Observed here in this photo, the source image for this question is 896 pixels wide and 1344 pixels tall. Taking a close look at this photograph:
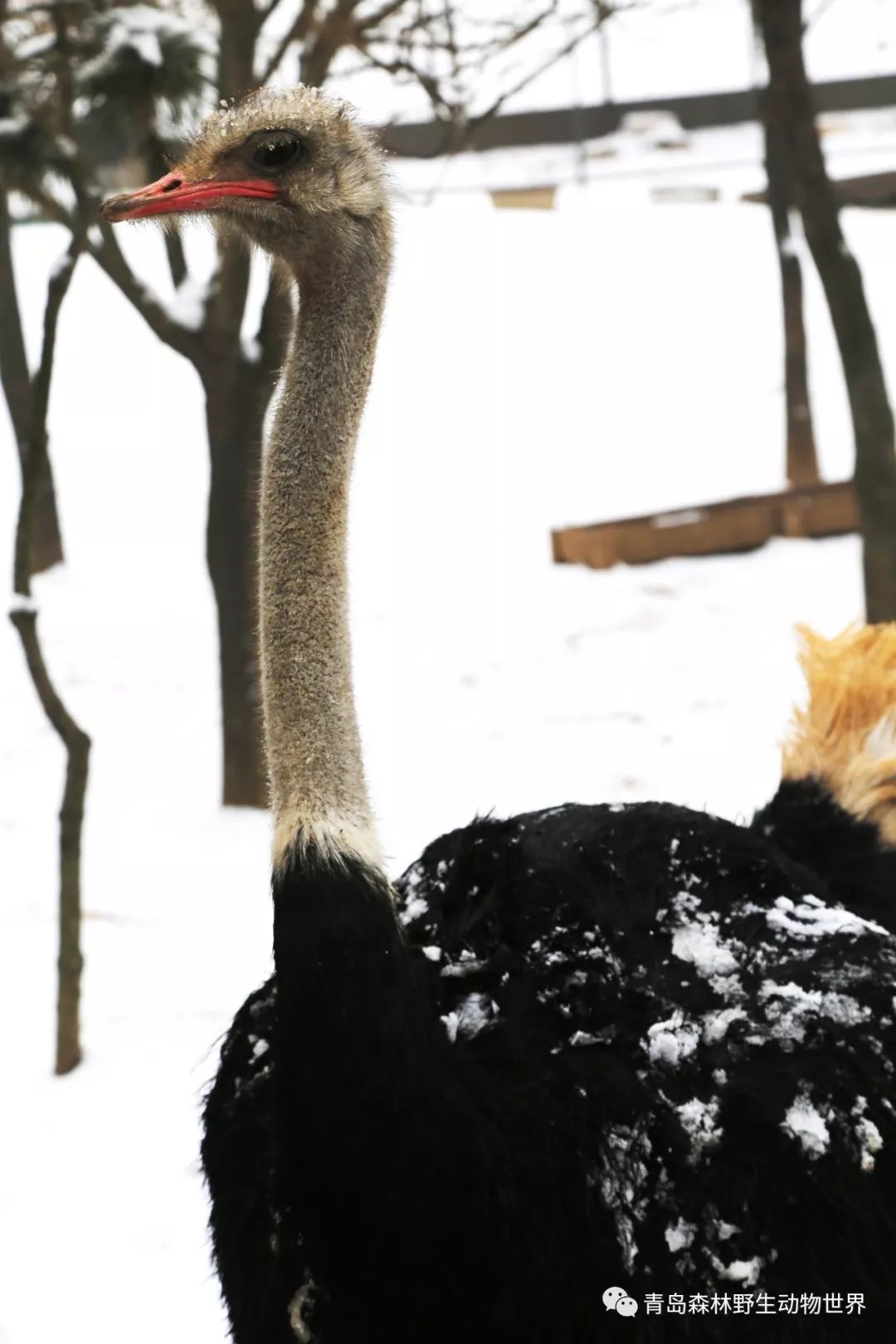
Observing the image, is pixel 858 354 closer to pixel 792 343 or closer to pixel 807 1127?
pixel 807 1127

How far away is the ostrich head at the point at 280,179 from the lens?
2.14 meters

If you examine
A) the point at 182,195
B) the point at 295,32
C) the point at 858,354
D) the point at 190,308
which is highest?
the point at 295,32

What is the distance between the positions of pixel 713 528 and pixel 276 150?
604 cm

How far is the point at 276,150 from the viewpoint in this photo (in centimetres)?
215

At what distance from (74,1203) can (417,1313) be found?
5.49ft

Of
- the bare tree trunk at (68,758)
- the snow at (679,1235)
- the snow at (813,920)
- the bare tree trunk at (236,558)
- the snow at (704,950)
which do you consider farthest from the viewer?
the bare tree trunk at (236,558)

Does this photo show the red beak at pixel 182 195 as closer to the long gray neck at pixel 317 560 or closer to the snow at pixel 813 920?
the long gray neck at pixel 317 560

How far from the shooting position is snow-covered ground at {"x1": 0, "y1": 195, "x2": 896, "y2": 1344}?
142 inches

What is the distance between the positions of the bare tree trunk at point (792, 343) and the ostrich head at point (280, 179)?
779 centimetres

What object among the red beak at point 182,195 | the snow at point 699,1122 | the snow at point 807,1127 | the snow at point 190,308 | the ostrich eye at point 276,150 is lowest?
the snow at point 807,1127

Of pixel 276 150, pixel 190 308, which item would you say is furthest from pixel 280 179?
pixel 190 308

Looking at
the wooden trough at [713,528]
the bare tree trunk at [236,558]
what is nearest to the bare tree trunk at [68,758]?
the bare tree trunk at [236,558]

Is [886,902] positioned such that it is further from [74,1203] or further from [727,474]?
[727,474]

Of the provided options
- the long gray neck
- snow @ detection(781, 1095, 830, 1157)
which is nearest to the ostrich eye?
the long gray neck
